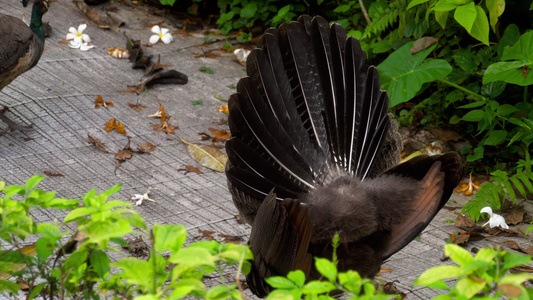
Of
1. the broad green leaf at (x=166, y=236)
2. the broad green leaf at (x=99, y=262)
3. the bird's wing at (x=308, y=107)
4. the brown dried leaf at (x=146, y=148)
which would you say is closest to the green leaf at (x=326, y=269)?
the broad green leaf at (x=166, y=236)

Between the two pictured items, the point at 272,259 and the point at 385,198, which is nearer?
the point at 272,259

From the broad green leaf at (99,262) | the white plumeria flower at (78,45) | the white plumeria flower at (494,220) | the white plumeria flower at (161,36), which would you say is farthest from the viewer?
the white plumeria flower at (161,36)

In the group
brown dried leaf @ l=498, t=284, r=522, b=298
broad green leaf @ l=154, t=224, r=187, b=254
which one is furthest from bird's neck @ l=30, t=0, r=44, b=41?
brown dried leaf @ l=498, t=284, r=522, b=298

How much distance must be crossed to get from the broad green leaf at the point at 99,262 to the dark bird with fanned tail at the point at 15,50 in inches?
122

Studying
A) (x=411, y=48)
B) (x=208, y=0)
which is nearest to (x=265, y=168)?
(x=411, y=48)

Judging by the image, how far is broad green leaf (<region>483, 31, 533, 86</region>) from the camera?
3.76m

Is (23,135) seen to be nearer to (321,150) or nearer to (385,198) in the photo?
(321,150)

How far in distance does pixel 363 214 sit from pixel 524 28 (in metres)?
2.93

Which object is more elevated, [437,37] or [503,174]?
[437,37]

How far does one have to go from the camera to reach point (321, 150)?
3021mm

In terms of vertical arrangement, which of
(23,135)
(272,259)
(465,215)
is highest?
(272,259)

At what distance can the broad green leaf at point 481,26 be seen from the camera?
3.77m

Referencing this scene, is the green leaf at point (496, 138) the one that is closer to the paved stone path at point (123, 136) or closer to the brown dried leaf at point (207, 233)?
the paved stone path at point (123, 136)

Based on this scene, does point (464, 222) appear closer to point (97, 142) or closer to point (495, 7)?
point (495, 7)
